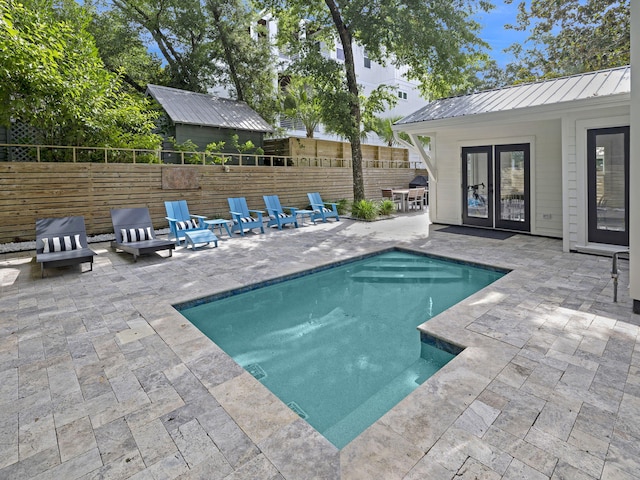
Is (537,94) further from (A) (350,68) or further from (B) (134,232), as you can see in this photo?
(B) (134,232)

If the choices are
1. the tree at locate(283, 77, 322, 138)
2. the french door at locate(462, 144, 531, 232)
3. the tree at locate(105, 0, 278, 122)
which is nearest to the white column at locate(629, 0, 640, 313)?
the french door at locate(462, 144, 531, 232)

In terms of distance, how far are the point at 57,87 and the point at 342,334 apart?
8.04m

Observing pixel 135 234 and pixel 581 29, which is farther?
pixel 581 29

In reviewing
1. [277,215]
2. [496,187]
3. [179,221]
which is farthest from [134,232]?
[496,187]

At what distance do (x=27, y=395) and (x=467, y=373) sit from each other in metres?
3.28

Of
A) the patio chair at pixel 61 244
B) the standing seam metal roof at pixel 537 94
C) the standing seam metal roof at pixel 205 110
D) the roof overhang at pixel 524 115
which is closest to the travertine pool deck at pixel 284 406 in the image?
the patio chair at pixel 61 244

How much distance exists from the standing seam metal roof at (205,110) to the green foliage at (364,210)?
19.2 feet

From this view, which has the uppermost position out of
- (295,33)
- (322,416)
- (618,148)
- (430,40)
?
(295,33)

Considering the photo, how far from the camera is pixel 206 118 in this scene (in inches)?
564

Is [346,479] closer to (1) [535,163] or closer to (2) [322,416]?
(2) [322,416]

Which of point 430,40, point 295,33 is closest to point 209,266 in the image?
point 430,40

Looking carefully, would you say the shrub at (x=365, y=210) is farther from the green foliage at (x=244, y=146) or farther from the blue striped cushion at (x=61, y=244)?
the blue striped cushion at (x=61, y=244)

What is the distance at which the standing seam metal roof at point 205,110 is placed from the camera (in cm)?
1376

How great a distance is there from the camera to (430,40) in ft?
37.1
